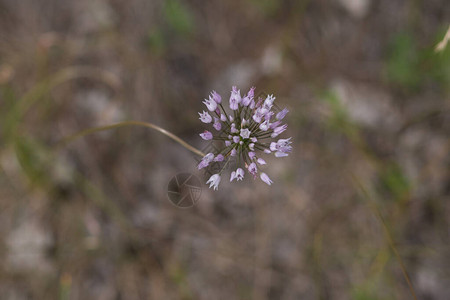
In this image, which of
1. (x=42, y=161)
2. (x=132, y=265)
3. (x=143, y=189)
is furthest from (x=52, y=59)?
(x=132, y=265)

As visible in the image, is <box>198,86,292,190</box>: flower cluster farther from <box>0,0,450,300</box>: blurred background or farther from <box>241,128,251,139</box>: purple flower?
<box>0,0,450,300</box>: blurred background

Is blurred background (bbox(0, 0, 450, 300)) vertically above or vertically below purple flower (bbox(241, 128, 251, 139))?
above

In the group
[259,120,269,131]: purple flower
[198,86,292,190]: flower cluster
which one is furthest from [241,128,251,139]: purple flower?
[259,120,269,131]: purple flower

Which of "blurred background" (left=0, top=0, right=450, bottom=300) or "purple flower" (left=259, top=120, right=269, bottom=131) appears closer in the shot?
"purple flower" (left=259, top=120, right=269, bottom=131)

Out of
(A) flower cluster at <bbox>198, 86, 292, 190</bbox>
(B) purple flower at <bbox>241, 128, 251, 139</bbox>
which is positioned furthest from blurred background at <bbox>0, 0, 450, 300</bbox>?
(B) purple flower at <bbox>241, 128, 251, 139</bbox>

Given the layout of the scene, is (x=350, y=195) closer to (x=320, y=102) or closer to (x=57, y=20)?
(x=320, y=102)

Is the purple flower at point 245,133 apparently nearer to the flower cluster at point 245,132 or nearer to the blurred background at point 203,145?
the flower cluster at point 245,132

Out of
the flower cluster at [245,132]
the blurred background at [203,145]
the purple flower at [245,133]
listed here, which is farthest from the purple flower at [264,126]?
the blurred background at [203,145]

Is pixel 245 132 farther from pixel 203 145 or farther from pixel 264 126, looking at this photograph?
pixel 203 145
